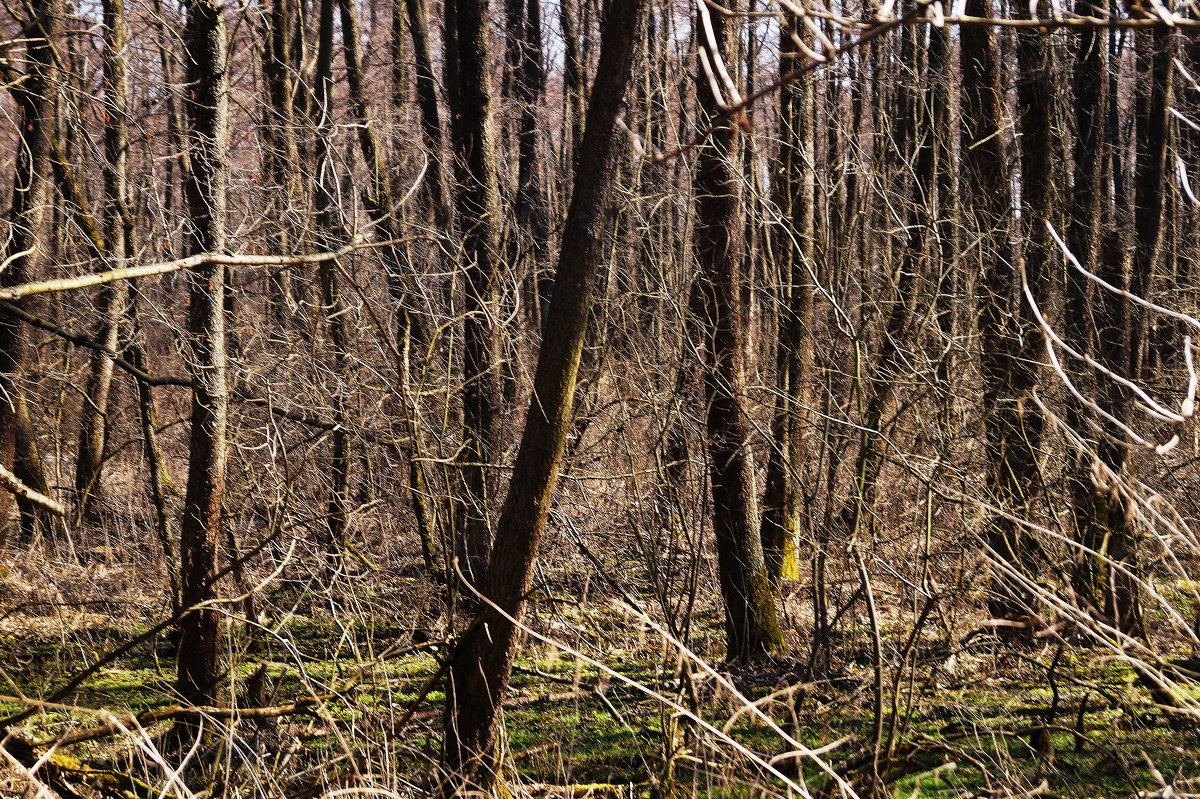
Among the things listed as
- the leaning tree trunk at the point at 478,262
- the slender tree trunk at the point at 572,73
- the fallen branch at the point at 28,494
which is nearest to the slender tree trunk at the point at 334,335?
the leaning tree trunk at the point at 478,262

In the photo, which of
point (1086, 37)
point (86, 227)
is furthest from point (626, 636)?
point (1086, 37)

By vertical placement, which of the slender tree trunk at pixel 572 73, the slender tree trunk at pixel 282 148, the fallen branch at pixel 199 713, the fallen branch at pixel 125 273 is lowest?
the fallen branch at pixel 199 713

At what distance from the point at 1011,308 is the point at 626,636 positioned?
437cm

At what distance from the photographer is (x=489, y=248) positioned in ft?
29.5

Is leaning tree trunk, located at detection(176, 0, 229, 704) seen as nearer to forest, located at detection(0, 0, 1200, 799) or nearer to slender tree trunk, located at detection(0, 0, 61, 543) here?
forest, located at detection(0, 0, 1200, 799)

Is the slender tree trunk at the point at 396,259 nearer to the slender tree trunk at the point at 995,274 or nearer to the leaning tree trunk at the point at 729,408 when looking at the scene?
the leaning tree trunk at the point at 729,408

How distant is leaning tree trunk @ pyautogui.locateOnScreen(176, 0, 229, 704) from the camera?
6.93 metres

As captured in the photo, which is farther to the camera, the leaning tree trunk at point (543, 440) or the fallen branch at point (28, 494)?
the leaning tree trunk at point (543, 440)

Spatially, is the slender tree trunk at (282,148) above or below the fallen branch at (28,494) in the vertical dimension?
above

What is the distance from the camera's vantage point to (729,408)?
862 cm

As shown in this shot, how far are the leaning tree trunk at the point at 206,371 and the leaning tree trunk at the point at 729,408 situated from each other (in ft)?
12.2

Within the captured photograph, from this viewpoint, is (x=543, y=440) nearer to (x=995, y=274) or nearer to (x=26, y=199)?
(x=995, y=274)

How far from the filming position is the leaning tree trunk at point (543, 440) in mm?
5730

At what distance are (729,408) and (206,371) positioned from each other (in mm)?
4099
